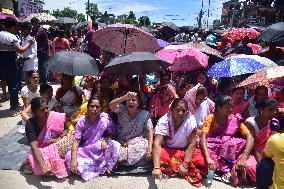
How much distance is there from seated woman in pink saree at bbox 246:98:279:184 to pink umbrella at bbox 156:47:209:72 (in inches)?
73.6

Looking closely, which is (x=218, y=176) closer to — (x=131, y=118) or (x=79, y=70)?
(x=131, y=118)

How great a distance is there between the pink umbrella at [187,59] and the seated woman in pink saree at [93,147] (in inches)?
81.3

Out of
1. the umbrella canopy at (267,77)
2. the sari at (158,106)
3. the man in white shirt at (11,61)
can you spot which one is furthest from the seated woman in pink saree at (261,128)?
the man in white shirt at (11,61)

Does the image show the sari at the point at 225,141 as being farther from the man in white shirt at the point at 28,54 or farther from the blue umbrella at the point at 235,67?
the man in white shirt at the point at 28,54

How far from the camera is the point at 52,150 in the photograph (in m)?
4.46

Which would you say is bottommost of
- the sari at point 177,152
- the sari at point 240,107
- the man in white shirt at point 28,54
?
the sari at point 177,152

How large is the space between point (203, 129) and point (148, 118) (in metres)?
0.75

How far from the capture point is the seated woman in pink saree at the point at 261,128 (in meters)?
4.29

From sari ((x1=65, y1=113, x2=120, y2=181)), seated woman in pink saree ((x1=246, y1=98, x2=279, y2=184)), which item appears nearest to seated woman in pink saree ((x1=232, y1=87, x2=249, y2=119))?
seated woman in pink saree ((x1=246, y1=98, x2=279, y2=184))

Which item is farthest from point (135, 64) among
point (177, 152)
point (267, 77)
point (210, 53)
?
point (210, 53)

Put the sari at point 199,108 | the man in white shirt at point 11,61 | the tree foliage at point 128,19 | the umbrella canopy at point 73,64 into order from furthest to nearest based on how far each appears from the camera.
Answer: the tree foliage at point 128,19, the man in white shirt at point 11,61, the sari at point 199,108, the umbrella canopy at point 73,64

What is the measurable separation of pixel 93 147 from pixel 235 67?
250 cm

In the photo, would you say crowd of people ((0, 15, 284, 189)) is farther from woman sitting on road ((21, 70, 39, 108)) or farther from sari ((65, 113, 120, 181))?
woman sitting on road ((21, 70, 39, 108))

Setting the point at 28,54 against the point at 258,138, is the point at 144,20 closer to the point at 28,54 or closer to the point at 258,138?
the point at 28,54
